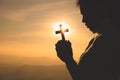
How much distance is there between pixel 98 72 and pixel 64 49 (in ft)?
2.52

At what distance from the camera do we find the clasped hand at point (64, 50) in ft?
16.9

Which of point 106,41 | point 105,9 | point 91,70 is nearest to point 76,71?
point 91,70

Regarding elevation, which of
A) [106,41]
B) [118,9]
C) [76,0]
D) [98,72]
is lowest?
[98,72]

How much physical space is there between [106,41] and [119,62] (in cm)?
33

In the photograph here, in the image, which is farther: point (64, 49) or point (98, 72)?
point (64, 49)

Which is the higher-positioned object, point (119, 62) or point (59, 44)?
point (59, 44)

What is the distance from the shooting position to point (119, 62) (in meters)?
4.56

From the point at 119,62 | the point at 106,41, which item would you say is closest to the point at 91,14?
the point at 106,41

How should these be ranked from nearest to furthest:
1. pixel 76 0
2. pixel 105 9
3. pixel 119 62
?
pixel 119 62, pixel 105 9, pixel 76 0

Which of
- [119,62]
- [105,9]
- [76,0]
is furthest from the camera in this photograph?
[76,0]

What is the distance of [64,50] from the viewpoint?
520 centimetres

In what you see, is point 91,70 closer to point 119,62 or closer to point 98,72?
point 98,72

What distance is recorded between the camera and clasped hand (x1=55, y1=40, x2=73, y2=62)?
5.16 metres

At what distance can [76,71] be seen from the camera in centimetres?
488
